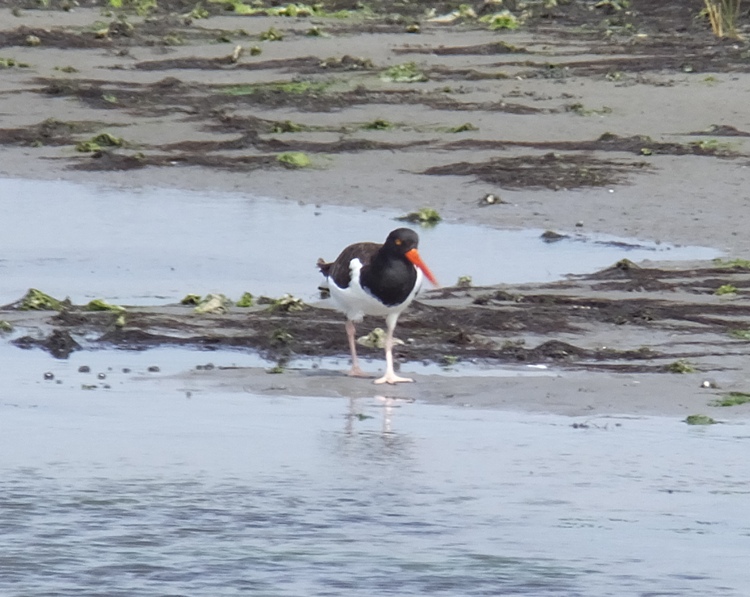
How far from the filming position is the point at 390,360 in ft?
27.8

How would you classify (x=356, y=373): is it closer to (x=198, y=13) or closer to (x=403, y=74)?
(x=403, y=74)

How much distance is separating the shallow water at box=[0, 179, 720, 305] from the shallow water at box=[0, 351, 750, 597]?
3085mm

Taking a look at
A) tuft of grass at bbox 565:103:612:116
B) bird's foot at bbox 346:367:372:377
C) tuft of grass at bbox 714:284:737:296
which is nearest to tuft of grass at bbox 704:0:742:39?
tuft of grass at bbox 565:103:612:116

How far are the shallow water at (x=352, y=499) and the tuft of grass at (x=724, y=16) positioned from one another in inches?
623

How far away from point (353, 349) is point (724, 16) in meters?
15.4

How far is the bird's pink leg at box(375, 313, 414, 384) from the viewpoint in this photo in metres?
8.27

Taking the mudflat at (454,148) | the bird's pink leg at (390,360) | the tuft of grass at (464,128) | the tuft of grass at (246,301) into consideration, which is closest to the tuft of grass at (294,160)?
the mudflat at (454,148)

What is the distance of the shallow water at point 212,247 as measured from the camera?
11070 mm

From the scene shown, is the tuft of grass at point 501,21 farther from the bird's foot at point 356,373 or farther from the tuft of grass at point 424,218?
the bird's foot at point 356,373

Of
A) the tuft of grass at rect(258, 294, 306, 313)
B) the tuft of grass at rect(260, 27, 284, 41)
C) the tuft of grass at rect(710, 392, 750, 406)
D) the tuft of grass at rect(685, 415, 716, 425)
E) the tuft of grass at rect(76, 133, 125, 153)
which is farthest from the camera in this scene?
the tuft of grass at rect(260, 27, 284, 41)

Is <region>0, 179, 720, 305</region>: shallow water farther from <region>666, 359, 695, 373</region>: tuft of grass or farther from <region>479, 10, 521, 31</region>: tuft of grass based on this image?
<region>479, 10, 521, 31</region>: tuft of grass

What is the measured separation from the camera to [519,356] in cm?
877

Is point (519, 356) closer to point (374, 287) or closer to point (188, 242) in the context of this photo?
point (374, 287)

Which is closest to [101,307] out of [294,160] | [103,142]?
[294,160]
